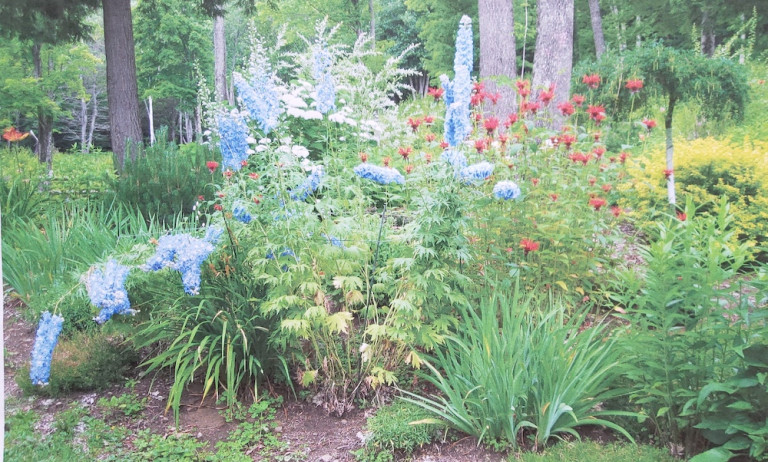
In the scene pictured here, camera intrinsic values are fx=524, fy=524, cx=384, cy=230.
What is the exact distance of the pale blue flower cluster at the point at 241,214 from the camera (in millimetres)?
2719

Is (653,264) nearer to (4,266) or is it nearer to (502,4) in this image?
(4,266)

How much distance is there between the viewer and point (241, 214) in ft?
9.13

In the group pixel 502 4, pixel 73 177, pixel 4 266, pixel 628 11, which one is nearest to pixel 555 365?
pixel 4 266

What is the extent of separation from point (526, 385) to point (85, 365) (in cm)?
237

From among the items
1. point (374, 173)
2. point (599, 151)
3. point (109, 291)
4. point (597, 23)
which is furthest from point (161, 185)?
point (597, 23)

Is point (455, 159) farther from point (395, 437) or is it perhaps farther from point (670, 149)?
point (670, 149)

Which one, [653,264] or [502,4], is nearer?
[653,264]

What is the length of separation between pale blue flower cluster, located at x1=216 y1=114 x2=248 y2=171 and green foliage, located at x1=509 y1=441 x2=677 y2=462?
→ 1937 millimetres

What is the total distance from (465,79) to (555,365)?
1.36 meters

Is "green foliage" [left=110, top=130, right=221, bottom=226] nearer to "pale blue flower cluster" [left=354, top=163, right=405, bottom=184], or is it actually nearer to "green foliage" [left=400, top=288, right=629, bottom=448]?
"pale blue flower cluster" [left=354, top=163, right=405, bottom=184]

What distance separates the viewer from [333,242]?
2.71 meters

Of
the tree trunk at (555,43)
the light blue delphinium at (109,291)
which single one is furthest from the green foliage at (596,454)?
the tree trunk at (555,43)

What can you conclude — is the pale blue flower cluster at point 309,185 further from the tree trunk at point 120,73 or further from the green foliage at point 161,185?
the tree trunk at point 120,73

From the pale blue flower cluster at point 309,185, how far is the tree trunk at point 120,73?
13.4 ft
